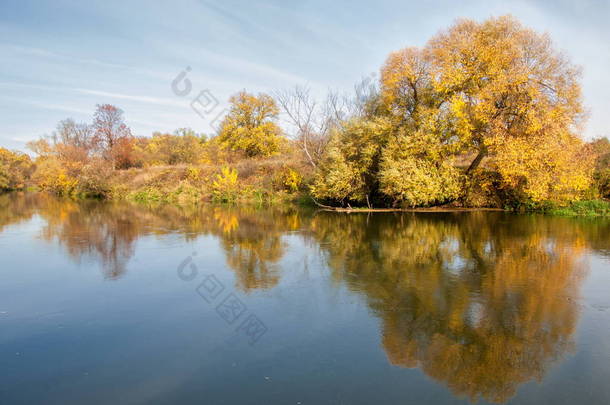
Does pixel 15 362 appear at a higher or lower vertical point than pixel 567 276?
lower

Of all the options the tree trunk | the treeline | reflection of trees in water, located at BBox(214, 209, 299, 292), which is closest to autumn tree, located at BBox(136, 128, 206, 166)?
the treeline

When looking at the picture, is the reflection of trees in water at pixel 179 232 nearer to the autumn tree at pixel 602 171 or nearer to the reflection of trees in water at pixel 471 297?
the reflection of trees in water at pixel 471 297

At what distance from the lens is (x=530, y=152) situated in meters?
18.6

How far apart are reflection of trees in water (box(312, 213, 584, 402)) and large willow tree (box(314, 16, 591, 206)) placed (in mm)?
6051

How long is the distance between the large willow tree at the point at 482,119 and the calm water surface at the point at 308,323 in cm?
800

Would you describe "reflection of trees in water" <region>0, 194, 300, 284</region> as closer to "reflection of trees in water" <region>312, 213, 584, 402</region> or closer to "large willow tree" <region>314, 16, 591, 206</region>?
"reflection of trees in water" <region>312, 213, 584, 402</region>

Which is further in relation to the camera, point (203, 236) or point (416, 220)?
point (416, 220)

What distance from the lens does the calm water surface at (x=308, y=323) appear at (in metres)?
4.28

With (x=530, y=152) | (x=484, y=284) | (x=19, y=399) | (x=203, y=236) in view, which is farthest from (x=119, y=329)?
(x=530, y=152)

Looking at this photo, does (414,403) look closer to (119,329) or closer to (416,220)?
(119,329)

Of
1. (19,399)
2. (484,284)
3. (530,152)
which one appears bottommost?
(19,399)

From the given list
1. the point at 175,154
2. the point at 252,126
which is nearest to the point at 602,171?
the point at 252,126

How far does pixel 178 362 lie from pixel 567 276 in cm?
801
